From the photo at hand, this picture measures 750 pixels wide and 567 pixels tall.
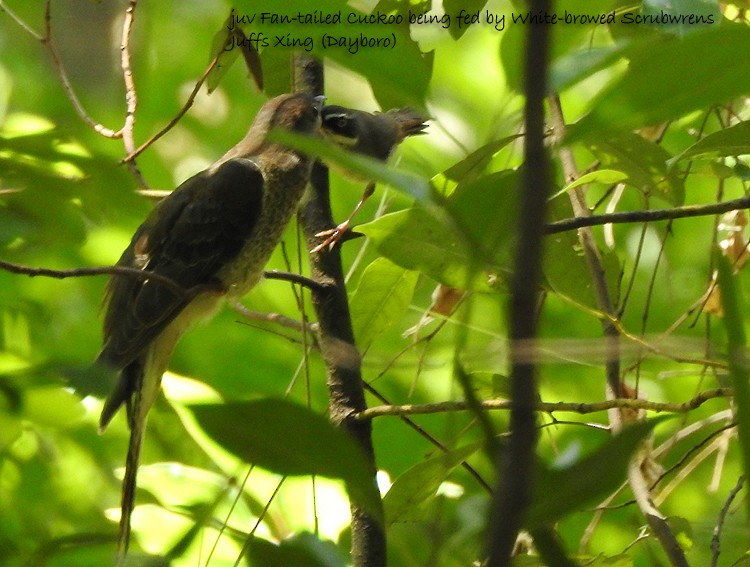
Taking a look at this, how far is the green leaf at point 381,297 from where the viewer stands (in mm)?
1349

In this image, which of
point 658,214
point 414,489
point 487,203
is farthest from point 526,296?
point 414,489

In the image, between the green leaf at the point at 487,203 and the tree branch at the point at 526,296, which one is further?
the green leaf at the point at 487,203

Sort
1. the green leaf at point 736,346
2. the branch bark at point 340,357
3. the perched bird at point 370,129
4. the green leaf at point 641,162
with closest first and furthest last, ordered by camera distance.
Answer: the green leaf at point 736,346
the branch bark at point 340,357
the green leaf at point 641,162
the perched bird at point 370,129

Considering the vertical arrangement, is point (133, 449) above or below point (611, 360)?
above

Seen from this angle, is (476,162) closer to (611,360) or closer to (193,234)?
(611,360)

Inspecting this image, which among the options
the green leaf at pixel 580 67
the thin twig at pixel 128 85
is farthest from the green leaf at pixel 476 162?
the thin twig at pixel 128 85

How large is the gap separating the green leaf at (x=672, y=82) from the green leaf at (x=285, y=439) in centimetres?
24

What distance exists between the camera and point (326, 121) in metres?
2.52

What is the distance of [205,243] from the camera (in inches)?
82.7

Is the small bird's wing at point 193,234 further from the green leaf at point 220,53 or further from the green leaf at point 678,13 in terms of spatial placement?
the green leaf at point 678,13

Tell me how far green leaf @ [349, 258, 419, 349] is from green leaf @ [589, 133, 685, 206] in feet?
1.12

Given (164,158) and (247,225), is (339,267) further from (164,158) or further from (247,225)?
(164,158)

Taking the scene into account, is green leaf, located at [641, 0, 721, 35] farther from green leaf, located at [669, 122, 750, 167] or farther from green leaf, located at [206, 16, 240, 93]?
green leaf, located at [206, 16, 240, 93]

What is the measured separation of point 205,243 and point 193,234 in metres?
0.03
